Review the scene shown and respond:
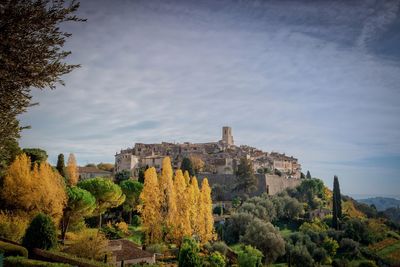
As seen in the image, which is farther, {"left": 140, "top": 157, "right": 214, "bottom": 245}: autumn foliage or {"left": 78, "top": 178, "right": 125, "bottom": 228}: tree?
{"left": 78, "top": 178, "right": 125, "bottom": 228}: tree

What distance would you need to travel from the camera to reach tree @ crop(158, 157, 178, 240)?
107 ft

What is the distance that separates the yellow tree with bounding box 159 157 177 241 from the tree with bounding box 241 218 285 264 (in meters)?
8.59

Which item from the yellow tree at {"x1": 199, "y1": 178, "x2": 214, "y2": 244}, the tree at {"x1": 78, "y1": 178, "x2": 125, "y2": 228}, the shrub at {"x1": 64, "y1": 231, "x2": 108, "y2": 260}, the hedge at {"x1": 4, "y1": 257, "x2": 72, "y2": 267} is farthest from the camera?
the tree at {"x1": 78, "y1": 178, "x2": 125, "y2": 228}

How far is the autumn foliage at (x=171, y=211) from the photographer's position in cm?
3173

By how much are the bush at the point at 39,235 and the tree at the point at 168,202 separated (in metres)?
13.3

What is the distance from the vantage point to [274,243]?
34.8 meters

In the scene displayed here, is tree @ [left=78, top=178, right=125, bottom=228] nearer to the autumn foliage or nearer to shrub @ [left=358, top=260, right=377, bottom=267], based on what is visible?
the autumn foliage

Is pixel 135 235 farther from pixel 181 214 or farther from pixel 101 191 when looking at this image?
pixel 181 214

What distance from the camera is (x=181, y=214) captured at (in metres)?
33.2

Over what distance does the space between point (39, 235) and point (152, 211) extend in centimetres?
1240

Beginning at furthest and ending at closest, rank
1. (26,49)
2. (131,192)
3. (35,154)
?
(131,192), (35,154), (26,49)

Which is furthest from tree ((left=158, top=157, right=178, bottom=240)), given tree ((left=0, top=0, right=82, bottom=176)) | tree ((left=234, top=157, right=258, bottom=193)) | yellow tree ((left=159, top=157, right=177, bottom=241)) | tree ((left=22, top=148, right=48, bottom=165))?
tree ((left=234, top=157, right=258, bottom=193))

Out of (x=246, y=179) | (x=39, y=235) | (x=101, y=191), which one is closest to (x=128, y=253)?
(x=39, y=235)

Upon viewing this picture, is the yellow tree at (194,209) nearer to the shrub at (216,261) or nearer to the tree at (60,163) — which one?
the shrub at (216,261)
